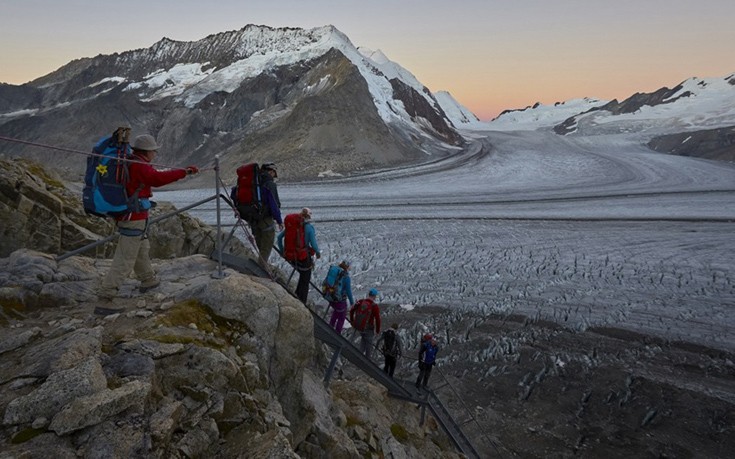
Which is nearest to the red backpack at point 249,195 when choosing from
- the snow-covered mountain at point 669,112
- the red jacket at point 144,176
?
the red jacket at point 144,176

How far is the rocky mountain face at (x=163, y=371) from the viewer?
279 cm

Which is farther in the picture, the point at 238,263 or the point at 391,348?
the point at 391,348

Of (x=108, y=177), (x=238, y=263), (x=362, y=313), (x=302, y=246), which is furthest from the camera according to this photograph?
(x=362, y=313)

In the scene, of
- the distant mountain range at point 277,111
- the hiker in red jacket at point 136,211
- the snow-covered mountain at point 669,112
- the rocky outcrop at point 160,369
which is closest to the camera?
the rocky outcrop at point 160,369

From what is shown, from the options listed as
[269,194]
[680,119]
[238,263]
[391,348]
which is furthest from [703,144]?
[238,263]

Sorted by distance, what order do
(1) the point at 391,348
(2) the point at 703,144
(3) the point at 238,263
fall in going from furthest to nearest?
(2) the point at 703,144, (1) the point at 391,348, (3) the point at 238,263

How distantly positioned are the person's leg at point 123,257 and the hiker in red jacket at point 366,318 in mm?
4505

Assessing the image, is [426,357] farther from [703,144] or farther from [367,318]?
[703,144]

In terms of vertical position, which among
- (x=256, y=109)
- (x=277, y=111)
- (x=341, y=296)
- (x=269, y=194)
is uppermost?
(x=256, y=109)

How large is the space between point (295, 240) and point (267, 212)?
67 cm

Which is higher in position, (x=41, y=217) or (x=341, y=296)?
(x=41, y=217)

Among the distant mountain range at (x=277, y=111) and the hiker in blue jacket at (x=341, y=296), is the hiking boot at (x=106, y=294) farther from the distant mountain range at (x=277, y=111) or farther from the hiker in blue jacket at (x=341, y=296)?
the distant mountain range at (x=277, y=111)

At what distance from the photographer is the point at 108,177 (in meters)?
4.03

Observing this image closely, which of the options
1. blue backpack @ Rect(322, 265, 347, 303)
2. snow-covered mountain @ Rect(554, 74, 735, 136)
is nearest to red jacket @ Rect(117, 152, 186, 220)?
blue backpack @ Rect(322, 265, 347, 303)
